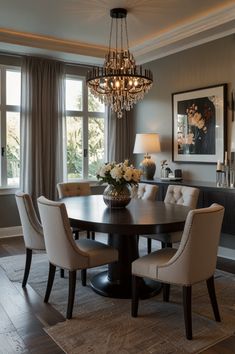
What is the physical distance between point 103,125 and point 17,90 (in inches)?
66.4

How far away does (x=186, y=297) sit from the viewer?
2.55 metres

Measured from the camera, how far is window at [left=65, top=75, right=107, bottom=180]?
20.2 ft

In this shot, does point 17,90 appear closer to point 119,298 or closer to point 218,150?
point 218,150

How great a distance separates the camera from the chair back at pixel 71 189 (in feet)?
14.9

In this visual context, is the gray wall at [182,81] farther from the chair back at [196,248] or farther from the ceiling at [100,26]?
the chair back at [196,248]

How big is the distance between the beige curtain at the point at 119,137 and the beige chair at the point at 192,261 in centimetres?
392

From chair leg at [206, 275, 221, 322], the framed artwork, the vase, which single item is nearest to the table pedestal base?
chair leg at [206, 275, 221, 322]

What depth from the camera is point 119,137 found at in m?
6.56

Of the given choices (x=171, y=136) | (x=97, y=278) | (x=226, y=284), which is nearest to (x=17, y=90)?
(x=171, y=136)

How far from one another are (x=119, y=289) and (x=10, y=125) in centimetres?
344

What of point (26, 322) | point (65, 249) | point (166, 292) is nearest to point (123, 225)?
point (65, 249)

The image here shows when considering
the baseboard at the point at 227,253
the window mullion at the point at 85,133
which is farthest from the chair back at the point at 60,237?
the window mullion at the point at 85,133

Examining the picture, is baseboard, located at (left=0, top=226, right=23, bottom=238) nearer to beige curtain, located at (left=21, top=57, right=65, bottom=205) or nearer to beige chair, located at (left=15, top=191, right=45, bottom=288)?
beige curtain, located at (left=21, top=57, right=65, bottom=205)

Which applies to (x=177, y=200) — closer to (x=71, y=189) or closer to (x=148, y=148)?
(x=71, y=189)
